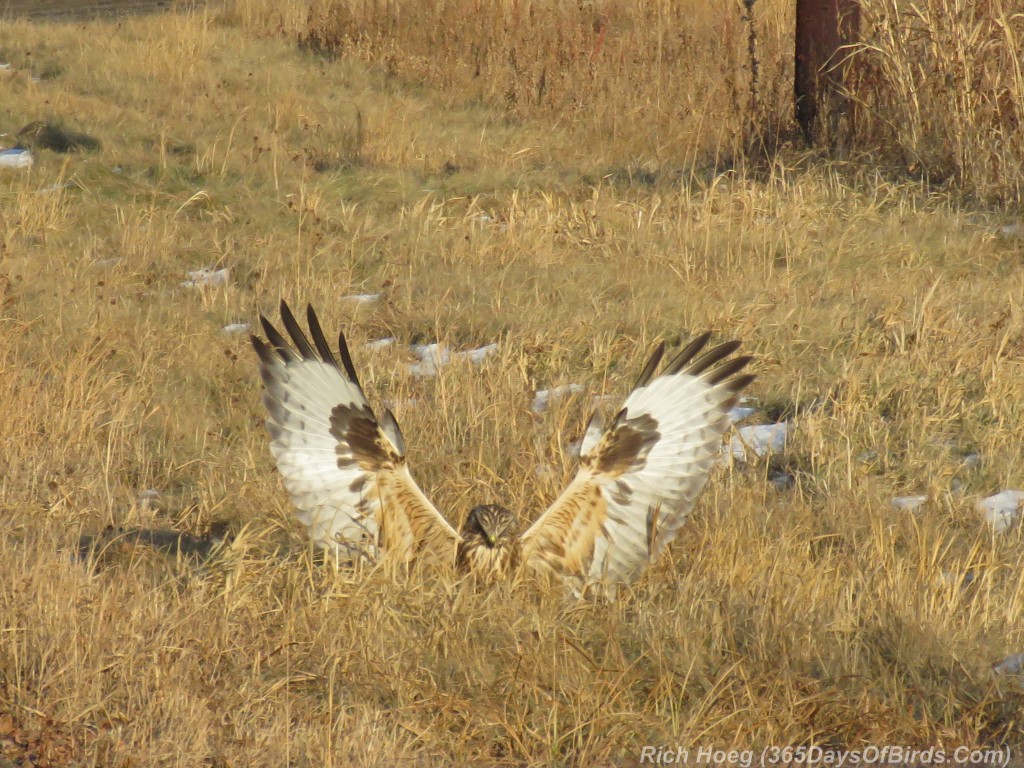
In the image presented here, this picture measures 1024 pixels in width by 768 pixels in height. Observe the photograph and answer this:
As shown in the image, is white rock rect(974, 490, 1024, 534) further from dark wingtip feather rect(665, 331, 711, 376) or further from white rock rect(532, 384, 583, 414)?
white rock rect(532, 384, 583, 414)

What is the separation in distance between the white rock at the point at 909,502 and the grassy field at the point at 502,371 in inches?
1.8

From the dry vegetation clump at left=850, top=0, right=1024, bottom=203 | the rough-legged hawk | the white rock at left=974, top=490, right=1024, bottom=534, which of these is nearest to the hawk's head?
the rough-legged hawk

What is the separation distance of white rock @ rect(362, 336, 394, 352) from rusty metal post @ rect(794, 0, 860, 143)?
13.7 ft

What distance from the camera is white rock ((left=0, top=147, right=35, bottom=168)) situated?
8.11 m

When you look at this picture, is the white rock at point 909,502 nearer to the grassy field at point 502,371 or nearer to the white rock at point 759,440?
the grassy field at point 502,371

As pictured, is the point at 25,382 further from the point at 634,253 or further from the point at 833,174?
the point at 833,174

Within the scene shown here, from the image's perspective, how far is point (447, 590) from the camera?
3723 millimetres

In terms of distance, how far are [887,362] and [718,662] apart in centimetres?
253

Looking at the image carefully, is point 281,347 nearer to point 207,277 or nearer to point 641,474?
point 641,474

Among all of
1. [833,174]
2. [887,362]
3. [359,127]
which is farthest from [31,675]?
[359,127]

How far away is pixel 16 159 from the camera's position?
8.17 meters

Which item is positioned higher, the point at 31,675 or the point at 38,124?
the point at 38,124

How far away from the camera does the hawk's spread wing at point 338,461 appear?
3.91 meters

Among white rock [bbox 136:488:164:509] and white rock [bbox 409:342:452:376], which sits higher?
white rock [bbox 409:342:452:376]
